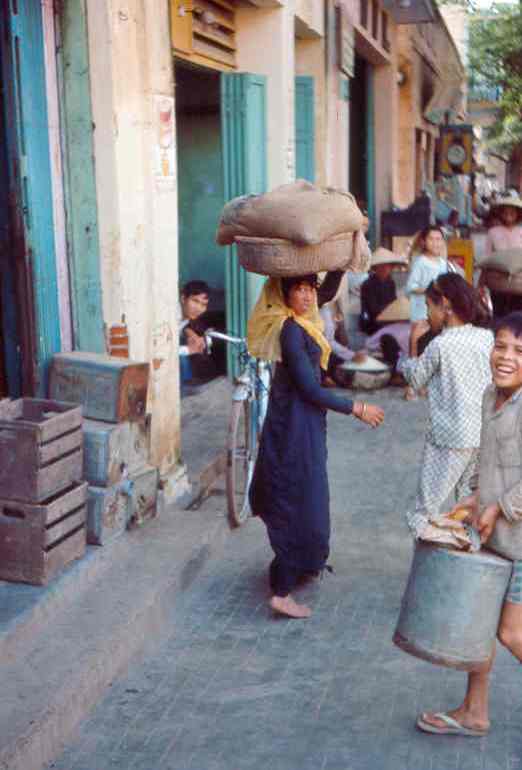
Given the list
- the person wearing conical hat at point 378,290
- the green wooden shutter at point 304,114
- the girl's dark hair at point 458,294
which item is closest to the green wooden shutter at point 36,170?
the girl's dark hair at point 458,294

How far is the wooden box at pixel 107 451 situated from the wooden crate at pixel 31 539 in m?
Answer: 0.42

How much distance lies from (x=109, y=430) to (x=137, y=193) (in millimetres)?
1377

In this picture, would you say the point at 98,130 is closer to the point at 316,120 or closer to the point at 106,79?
the point at 106,79

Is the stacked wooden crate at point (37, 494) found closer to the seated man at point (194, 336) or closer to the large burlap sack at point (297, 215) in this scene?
the large burlap sack at point (297, 215)

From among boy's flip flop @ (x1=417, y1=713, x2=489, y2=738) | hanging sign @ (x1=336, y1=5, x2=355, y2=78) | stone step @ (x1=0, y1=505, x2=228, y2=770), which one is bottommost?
boy's flip flop @ (x1=417, y1=713, x2=489, y2=738)

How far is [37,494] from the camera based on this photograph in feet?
14.8

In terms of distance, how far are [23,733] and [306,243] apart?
2.52m

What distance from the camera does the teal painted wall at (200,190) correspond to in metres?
11.0

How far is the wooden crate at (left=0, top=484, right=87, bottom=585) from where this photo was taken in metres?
4.54

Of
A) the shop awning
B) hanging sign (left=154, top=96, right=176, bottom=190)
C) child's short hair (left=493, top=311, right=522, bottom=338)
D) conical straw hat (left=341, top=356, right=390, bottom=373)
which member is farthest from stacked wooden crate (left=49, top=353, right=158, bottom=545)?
the shop awning

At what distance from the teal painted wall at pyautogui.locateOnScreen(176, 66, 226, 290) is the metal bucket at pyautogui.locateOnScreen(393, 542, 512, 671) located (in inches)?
307

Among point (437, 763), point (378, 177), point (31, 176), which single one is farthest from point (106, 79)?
point (378, 177)

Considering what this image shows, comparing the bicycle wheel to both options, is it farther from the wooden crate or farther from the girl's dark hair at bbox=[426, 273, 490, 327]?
the girl's dark hair at bbox=[426, 273, 490, 327]

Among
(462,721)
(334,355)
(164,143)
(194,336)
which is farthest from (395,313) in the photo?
(462,721)
